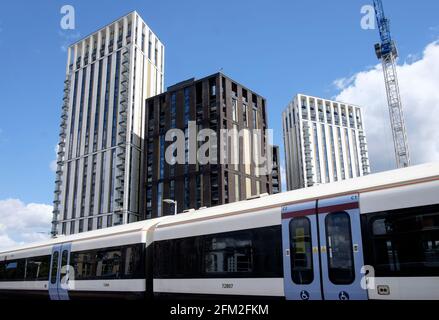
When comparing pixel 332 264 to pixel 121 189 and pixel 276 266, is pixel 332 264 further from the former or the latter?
pixel 121 189

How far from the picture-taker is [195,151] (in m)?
86.6

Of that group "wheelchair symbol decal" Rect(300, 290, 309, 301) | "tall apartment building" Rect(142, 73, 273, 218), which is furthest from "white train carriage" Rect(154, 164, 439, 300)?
"tall apartment building" Rect(142, 73, 273, 218)

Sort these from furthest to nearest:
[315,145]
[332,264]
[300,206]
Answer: [315,145], [300,206], [332,264]

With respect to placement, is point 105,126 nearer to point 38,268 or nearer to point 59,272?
point 38,268

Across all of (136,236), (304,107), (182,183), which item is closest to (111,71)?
(182,183)

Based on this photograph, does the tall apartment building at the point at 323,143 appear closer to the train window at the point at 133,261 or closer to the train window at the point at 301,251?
the train window at the point at 133,261

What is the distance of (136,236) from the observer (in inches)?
622

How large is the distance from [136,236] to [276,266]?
659 cm

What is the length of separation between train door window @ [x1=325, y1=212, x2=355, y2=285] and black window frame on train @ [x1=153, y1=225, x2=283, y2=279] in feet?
5.07

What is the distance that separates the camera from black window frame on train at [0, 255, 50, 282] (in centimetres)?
2016

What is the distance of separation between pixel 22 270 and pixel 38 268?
2.25m

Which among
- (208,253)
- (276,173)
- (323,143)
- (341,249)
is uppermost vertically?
(323,143)

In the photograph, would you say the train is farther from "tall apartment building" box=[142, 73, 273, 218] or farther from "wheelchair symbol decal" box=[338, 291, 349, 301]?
"tall apartment building" box=[142, 73, 273, 218]

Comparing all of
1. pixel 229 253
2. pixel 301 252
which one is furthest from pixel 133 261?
pixel 301 252
